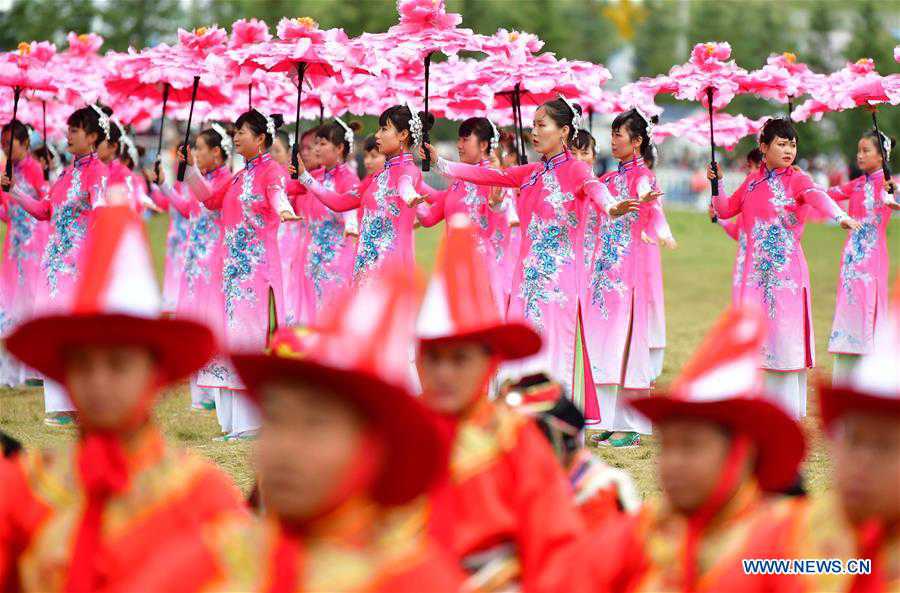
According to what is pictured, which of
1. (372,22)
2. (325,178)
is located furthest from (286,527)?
(372,22)

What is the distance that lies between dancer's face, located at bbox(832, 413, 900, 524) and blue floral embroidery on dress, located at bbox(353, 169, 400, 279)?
20.2 feet

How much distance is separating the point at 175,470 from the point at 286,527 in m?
0.56

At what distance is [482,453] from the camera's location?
11.1 ft

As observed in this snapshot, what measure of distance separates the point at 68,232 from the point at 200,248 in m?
0.87

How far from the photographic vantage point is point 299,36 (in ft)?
28.3

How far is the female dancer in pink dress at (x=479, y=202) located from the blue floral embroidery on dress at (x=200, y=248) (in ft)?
4.70

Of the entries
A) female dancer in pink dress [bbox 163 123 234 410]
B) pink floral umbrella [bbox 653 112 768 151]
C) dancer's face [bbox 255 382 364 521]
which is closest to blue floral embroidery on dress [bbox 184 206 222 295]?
female dancer in pink dress [bbox 163 123 234 410]

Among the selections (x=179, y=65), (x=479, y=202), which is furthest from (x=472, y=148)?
(x=179, y=65)

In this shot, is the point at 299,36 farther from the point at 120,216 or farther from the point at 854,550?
the point at 854,550

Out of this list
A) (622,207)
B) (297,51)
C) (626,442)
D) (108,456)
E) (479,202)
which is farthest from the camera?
(479,202)

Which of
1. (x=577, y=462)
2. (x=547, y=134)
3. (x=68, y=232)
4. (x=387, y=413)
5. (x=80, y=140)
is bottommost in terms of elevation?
(x=577, y=462)

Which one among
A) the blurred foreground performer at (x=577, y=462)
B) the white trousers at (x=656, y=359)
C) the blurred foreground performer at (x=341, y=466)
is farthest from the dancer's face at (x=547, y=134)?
the blurred foreground performer at (x=341, y=466)

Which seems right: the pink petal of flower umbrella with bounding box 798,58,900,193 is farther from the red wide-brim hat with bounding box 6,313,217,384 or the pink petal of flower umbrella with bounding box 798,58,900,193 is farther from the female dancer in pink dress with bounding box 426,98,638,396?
the red wide-brim hat with bounding box 6,313,217,384

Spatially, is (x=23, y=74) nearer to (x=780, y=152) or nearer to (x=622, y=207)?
(x=622, y=207)
